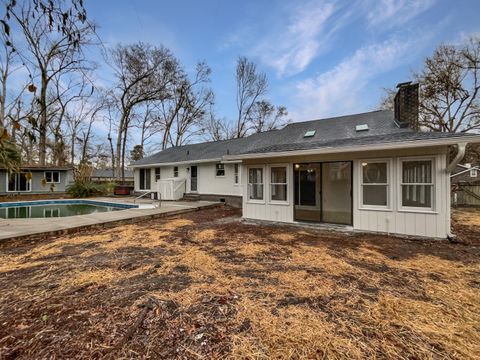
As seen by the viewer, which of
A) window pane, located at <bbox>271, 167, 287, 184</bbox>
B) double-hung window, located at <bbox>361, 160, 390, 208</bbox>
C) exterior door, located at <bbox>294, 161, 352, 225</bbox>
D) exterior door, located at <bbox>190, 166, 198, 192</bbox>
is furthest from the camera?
exterior door, located at <bbox>190, 166, 198, 192</bbox>

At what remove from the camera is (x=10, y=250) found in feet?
15.5

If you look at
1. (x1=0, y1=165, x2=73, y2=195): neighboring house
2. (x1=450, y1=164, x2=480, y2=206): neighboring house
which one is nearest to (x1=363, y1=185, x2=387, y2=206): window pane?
(x1=450, y1=164, x2=480, y2=206): neighboring house

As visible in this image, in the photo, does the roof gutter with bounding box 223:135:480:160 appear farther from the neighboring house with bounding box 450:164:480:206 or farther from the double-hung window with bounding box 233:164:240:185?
the neighboring house with bounding box 450:164:480:206

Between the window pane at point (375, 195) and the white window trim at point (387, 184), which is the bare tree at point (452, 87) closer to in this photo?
the white window trim at point (387, 184)

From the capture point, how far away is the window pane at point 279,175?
7241 millimetres

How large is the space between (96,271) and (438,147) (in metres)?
7.18

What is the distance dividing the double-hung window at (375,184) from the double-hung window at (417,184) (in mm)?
349

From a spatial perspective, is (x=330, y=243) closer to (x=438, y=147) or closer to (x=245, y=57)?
(x=438, y=147)

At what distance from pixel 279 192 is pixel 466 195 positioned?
1085 centimetres

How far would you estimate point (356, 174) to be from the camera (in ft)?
20.1

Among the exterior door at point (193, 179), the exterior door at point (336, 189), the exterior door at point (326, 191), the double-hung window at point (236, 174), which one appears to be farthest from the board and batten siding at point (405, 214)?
the exterior door at point (193, 179)

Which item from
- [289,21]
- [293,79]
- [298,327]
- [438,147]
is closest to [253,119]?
[293,79]

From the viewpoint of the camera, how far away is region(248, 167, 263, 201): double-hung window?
7.71m

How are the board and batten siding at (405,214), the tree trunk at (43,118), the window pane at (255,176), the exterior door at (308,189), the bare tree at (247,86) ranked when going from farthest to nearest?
1. the bare tree at (247,86)
2. the exterior door at (308,189)
3. the window pane at (255,176)
4. the board and batten siding at (405,214)
5. the tree trunk at (43,118)
